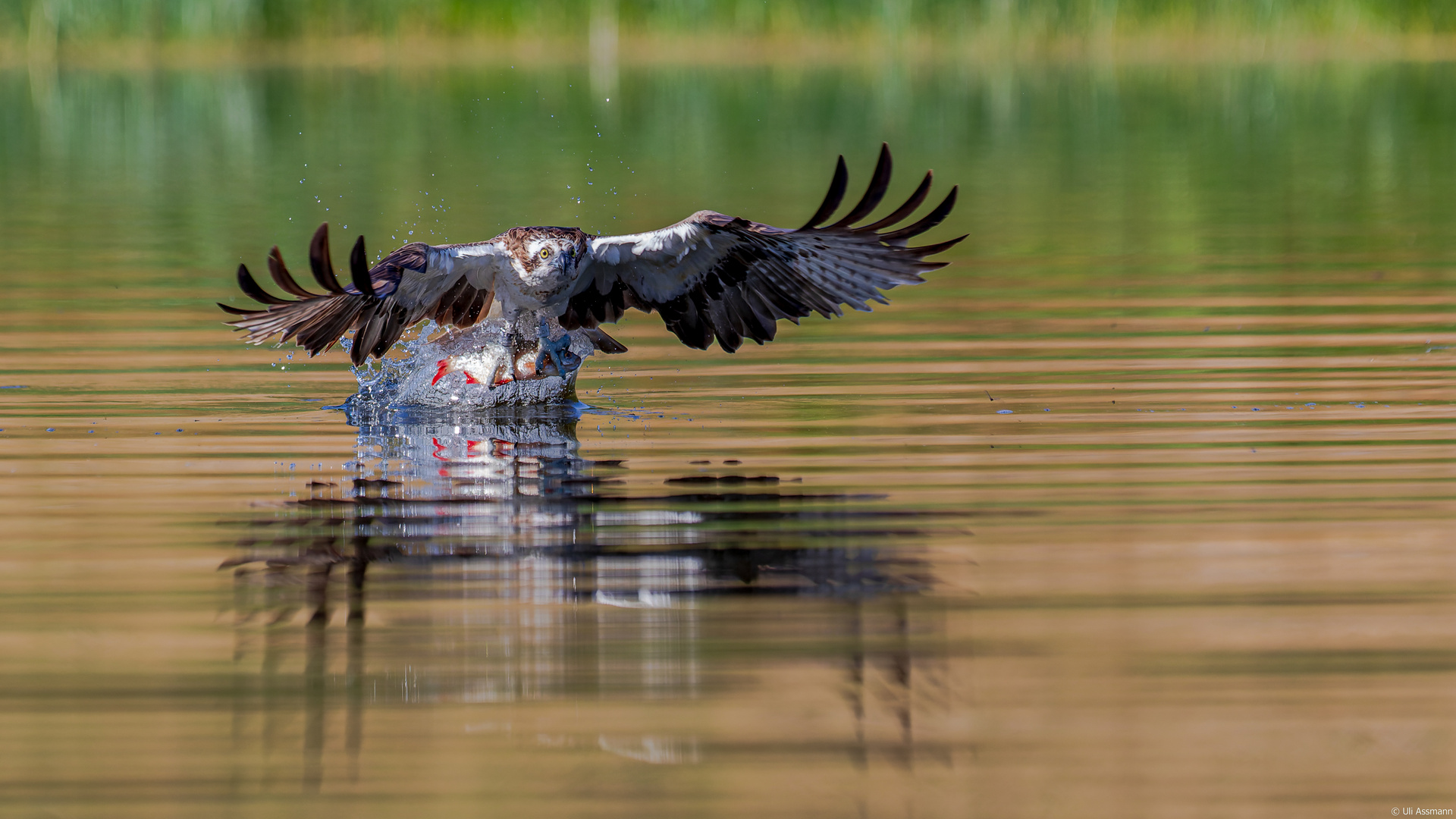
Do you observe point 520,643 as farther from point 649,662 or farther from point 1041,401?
point 1041,401

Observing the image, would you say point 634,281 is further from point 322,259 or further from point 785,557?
point 785,557

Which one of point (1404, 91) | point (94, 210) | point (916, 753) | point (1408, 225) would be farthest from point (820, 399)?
point (1404, 91)

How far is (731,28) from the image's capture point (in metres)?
40.0

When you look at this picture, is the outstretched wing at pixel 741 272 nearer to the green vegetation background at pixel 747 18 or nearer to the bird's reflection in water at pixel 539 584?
the bird's reflection in water at pixel 539 584

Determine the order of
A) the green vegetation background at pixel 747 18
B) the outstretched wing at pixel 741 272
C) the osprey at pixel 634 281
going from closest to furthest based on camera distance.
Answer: the osprey at pixel 634 281
the outstretched wing at pixel 741 272
the green vegetation background at pixel 747 18

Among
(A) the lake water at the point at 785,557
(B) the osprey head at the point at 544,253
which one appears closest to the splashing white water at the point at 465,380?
(A) the lake water at the point at 785,557

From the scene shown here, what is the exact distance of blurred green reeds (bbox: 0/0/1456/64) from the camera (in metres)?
39.8

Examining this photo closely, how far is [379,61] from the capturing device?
43.0m

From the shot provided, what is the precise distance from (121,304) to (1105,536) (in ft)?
26.4

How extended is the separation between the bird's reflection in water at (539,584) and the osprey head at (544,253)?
1.33m

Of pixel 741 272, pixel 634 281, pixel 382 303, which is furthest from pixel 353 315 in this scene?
pixel 741 272

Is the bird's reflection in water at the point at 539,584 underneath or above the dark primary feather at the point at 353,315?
underneath

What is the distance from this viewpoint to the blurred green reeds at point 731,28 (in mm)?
39781

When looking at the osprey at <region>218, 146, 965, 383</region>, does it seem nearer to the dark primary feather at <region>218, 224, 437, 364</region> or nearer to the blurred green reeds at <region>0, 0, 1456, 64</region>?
the dark primary feather at <region>218, 224, 437, 364</region>
